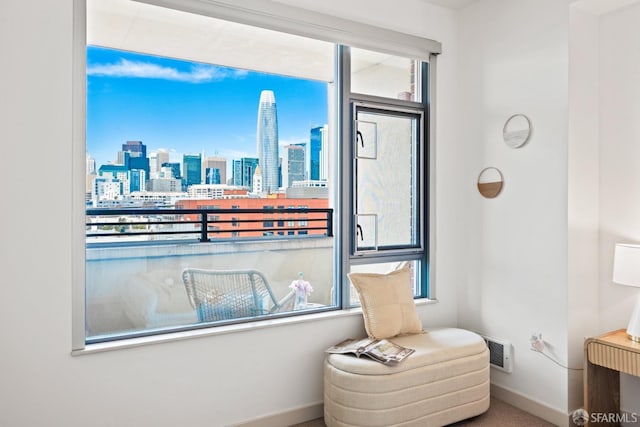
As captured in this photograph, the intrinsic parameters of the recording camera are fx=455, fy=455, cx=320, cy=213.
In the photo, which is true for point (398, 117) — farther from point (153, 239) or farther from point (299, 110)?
point (153, 239)

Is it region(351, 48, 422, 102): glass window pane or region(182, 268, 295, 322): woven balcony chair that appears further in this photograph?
region(351, 48, 422, 102): glass window pane

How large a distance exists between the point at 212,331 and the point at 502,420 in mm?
1859

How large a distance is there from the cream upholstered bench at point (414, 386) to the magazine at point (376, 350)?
0.11 feet

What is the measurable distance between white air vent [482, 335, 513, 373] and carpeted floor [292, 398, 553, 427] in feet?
0.85

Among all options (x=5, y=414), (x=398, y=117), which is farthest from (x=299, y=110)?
(x=5, y=414)

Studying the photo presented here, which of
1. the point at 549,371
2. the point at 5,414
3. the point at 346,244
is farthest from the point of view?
the point at 346,244

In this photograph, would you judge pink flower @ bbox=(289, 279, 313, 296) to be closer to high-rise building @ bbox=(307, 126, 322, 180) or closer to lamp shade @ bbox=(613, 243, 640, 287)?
high-rise building @ bbox=(307, 126, 322, 180)

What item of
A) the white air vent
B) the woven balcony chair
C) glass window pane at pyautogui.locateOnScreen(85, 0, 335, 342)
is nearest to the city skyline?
glass window pane at pyautogui.locateOnScreen(85, 0, 335, 342)

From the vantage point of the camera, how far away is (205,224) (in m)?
2.64

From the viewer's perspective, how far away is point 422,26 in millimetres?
3260

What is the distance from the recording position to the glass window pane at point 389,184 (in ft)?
10.3

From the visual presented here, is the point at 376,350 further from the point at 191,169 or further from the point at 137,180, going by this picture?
the point at 137,180

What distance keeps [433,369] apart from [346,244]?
94 centimetres

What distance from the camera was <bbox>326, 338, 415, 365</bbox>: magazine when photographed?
8.25 ft
